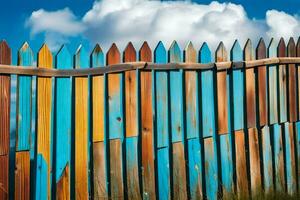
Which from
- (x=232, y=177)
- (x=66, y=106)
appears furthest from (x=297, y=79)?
(x=66, y=106)

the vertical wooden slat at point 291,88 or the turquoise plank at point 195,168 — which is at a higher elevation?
the vertical wooden slat at point 291,88

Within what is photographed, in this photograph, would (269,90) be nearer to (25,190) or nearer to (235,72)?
(235,72)

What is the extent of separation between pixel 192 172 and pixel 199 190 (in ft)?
0.66

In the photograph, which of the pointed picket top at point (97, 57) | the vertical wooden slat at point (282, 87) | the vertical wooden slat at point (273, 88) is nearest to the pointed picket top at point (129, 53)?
the pointed picket top at point (97, 57)

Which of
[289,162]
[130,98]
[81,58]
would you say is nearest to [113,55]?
[81,58]

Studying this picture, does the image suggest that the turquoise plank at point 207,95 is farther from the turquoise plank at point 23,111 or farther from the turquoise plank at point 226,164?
the turquoise plank at point 23,111

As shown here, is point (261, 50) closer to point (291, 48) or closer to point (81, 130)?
point (291, 48)

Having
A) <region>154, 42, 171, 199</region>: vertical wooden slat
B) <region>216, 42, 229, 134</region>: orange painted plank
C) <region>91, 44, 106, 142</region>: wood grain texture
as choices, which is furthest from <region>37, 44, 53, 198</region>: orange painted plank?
<region>216, 42, 229, 134</region>: orange painted plank

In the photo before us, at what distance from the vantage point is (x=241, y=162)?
5.69 meters

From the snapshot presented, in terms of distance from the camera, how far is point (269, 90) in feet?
19.6

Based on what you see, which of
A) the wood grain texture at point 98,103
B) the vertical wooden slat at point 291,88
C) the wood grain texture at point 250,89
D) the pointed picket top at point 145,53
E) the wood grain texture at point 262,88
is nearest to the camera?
the wood grain texture at point 98,103

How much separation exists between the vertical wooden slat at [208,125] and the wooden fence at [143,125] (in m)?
0.01

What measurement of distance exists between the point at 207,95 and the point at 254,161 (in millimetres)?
997

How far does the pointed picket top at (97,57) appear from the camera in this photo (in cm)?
490
